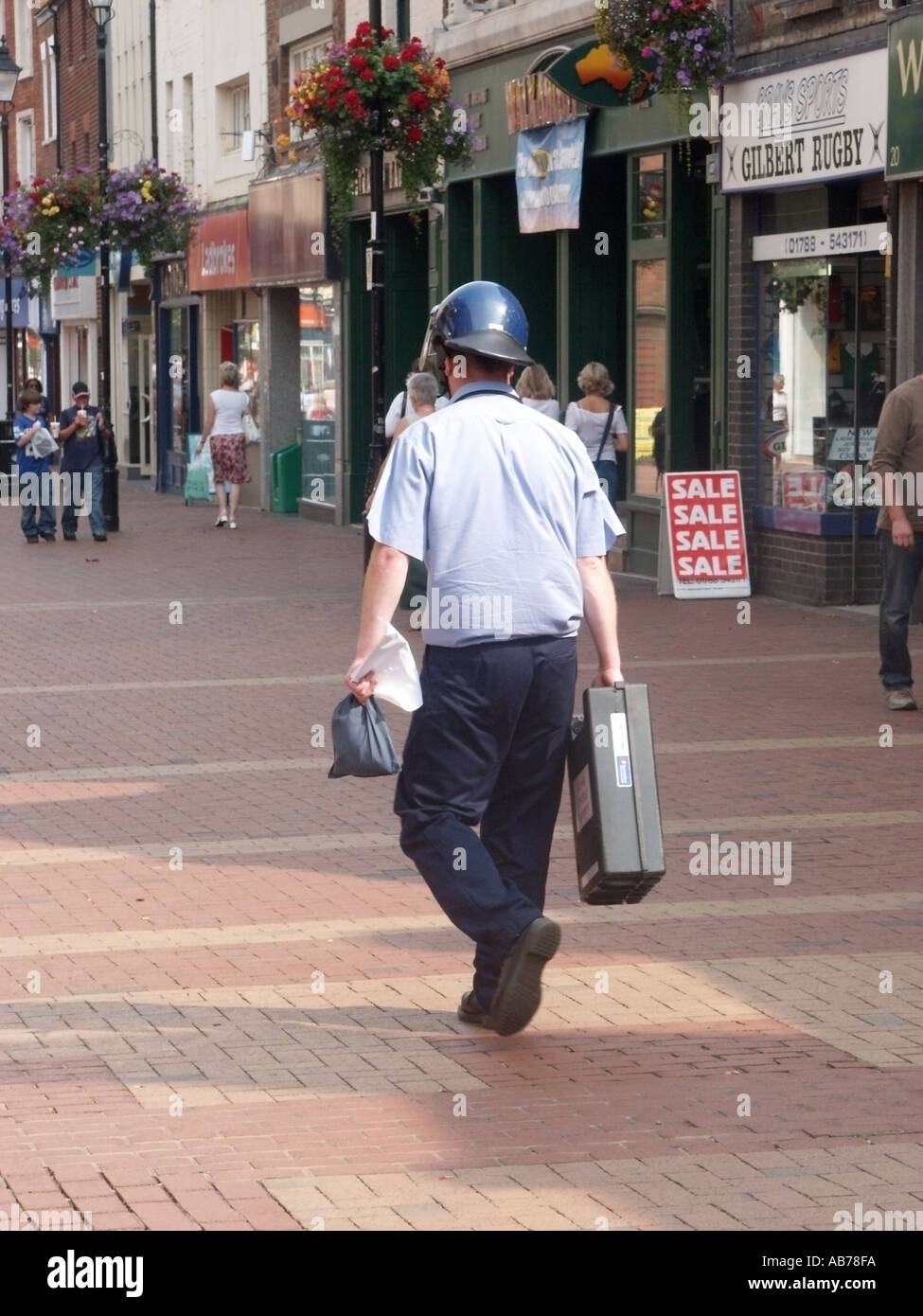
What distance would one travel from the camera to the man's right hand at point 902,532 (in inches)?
475

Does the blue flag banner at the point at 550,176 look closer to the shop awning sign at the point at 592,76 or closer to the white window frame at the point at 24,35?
the shop awning sign at the point at 592,76

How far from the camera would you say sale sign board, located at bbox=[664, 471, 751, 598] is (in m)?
18.3

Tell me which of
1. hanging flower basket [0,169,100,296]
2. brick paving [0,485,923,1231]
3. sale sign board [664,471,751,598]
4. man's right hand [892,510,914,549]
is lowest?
brick paving [0,485,923,1231]

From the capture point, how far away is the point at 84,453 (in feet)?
86.4

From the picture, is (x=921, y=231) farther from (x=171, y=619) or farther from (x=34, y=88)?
(x=34, y=88)

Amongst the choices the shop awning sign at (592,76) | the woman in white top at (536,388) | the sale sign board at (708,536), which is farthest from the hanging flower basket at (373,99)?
the sale sign board at (708,536)

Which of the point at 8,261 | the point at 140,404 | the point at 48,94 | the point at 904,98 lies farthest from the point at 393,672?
the point at 48,94

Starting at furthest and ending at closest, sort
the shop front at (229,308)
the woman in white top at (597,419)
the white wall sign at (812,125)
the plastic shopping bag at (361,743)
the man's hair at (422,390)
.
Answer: the shop front at (229,308), the woman in white top at (597,419), the white wall sign at (812,125), the man's hair at (422,390), the plastic shopping bag at (361,743)

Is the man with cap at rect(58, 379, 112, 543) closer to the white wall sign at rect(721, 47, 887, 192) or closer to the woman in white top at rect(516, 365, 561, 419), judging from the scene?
the woman in white top at rect(516, 365, 561, 419)

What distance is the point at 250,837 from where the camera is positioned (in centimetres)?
920

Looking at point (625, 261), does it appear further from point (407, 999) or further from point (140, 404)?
point (140, 404)

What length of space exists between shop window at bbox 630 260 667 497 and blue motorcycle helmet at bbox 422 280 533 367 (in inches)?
561

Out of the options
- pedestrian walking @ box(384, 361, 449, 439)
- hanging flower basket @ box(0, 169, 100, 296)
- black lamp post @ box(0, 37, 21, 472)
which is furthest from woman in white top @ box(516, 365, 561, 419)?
black lamp post @ box(0, 37, 21, 472)

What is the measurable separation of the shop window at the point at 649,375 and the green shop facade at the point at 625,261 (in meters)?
0.02
